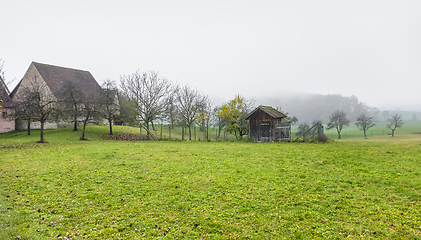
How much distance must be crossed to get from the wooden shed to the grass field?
1358cm

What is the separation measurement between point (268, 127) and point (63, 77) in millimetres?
42054

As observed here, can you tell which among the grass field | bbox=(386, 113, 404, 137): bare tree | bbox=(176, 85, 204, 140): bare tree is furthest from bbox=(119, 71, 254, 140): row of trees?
bbox=(386, 113, 404, 137): bare tree

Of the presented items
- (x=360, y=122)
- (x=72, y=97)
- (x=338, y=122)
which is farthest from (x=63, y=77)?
(x=360, y=122)

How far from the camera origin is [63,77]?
4447 cm

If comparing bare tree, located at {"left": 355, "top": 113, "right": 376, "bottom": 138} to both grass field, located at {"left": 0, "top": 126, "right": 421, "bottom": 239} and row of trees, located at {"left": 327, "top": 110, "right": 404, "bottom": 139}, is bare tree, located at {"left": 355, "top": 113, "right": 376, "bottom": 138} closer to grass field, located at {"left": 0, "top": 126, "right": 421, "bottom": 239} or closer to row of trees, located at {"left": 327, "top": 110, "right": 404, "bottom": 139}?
row of trees, located at {"left": 327, "top": 110, "right": 404, "bottom": 139}

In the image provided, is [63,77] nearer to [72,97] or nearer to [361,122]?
[72,97]

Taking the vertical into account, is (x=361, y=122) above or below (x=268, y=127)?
above

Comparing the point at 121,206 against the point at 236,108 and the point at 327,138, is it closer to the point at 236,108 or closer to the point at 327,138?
the point at 327,138

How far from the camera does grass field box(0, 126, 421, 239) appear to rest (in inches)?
201

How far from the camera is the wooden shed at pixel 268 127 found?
81.8ft

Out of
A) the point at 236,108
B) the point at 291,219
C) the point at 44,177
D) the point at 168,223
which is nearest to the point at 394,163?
the point at 291,219

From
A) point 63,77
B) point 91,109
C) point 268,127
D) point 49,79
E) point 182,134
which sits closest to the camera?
point 268,127

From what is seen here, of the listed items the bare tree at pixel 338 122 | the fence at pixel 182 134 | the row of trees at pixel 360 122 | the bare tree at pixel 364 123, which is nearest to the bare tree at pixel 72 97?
the fence at pixel 182 134

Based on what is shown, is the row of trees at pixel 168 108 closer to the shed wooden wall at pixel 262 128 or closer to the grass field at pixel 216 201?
the shed wooden wall at pixel 262 128
